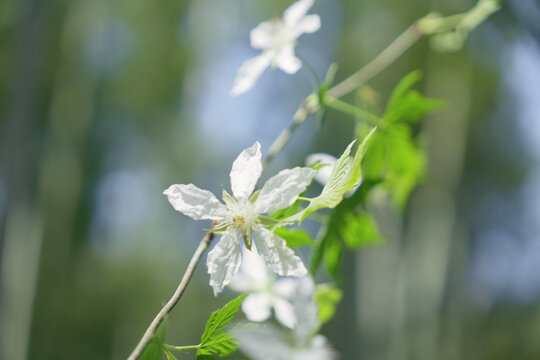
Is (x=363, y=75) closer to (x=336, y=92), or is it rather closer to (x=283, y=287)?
(x=336, y=92)

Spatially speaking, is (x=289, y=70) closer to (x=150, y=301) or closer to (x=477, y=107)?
(x=477, y=107)

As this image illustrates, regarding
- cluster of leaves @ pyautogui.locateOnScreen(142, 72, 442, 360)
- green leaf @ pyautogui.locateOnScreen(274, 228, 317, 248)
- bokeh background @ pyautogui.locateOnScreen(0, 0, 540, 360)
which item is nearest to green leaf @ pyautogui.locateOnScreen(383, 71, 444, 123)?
cluster of leaves @ pyautogui.locateOnScreen(142, 72, 442, 360)

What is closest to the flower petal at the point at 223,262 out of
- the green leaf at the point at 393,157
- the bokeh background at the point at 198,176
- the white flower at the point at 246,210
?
the white flower at the point at 246,210

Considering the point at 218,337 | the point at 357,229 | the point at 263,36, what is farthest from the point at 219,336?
the point at 263,36

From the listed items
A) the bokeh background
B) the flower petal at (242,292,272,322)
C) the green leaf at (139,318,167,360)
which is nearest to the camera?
the green leaf at (139,318,167,360)

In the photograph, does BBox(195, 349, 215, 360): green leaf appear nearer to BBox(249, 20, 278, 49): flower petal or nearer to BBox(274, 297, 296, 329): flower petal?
BBox(274, 297, 296, 329): flower petal
